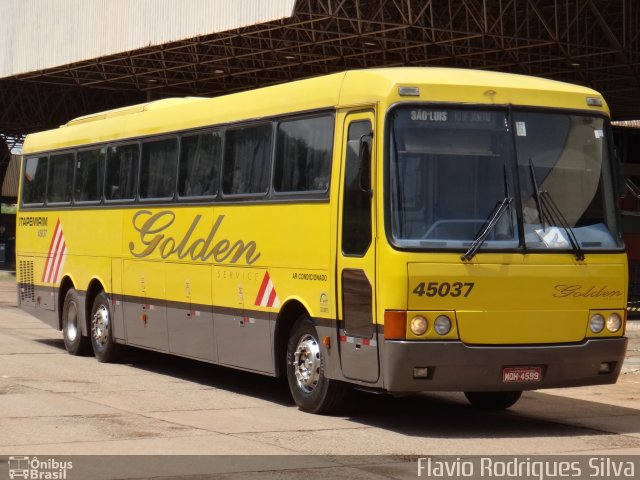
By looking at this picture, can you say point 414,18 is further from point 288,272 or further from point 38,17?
point 288,272

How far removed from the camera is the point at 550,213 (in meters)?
11.6

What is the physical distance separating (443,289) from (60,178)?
31.8ft

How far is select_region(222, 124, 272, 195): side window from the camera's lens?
44.2 ft

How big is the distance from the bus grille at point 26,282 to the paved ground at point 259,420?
10.4ft

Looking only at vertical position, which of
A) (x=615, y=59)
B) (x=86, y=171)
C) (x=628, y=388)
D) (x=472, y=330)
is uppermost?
(x=615, y=59)

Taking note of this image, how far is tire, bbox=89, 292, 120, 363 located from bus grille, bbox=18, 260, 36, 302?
2526 mm

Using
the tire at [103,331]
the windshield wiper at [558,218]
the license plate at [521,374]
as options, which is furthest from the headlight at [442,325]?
the tire at [103,331]

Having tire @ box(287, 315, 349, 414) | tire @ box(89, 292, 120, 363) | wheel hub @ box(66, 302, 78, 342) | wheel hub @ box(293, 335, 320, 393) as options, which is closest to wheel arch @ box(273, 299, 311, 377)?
tire @ box(287, 315, 349, 414)

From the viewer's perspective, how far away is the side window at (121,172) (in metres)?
16.8

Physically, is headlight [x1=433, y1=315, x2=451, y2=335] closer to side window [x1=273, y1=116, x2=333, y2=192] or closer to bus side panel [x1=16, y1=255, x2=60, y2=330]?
side window [x1=273, y1=116, x2=333, y2=192]

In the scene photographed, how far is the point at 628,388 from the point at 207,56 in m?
23.2

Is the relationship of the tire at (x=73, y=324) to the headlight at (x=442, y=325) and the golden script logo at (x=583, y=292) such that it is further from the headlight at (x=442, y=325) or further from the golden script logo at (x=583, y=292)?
the golden script logo at (x=583, y=292)

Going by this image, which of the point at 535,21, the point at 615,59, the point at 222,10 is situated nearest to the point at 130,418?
the point at 222,10

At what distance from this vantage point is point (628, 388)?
15961 millimetres
